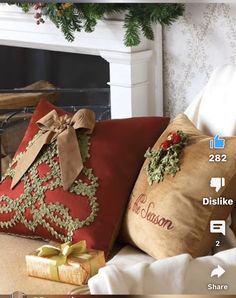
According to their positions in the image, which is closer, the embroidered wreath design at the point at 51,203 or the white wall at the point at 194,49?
the embroidered wreath design at the point at 51,203

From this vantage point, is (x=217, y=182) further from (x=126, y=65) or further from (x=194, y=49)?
(x=126, y=65)

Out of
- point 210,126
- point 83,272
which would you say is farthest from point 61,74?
point 83,272

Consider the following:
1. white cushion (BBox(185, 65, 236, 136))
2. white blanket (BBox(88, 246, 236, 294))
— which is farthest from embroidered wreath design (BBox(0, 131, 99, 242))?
white blanket (BBox(88, 246, 236, 294))

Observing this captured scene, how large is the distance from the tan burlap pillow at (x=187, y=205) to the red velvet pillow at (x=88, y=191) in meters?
0.09

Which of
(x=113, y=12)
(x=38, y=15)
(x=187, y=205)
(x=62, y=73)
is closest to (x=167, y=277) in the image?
(x=187, y=205)

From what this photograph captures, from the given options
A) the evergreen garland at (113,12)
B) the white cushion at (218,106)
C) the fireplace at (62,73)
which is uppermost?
the evergreen garland at (113,12)

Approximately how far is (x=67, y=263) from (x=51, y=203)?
0.64ft

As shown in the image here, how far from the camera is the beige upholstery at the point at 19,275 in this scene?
1.28 meters

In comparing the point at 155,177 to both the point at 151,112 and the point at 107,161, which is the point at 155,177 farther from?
the point at 151,112

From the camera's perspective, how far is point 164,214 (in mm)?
1317

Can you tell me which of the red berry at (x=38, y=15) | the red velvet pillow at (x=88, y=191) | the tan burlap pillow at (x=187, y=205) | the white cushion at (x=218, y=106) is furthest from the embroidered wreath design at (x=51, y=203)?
the red berry at (x=38, y=15)

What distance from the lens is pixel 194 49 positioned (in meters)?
1.74

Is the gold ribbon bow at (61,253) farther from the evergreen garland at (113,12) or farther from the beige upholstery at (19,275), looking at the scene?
the evergreen garland at (113,12)

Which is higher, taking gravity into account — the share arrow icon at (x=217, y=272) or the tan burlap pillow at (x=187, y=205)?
the tan burlap pillow at (x=187, y=205)
